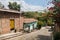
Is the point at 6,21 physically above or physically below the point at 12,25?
above

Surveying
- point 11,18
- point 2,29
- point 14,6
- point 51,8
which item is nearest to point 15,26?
point 11,18

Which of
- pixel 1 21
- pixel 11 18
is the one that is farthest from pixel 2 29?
pixel 11 18

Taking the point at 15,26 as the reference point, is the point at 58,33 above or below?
above

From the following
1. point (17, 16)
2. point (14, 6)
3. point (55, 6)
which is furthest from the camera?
point (14, 6)

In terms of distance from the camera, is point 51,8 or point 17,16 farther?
point 17,16

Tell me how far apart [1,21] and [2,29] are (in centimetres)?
106

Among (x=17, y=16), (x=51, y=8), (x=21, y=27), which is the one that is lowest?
(x=21, y=27)

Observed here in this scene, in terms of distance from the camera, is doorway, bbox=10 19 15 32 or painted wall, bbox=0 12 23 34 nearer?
painted wall, bbox=0 12 23 34

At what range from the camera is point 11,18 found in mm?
24625

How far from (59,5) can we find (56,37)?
8.58 feet

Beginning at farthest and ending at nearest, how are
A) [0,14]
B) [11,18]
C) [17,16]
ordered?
[17,16] < [11,18] < [0,14]

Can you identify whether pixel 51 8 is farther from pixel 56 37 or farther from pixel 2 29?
pixel 2 29

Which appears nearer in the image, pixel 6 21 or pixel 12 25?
pixel 6 21

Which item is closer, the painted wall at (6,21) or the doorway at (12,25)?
the painted wall at (6,21)
